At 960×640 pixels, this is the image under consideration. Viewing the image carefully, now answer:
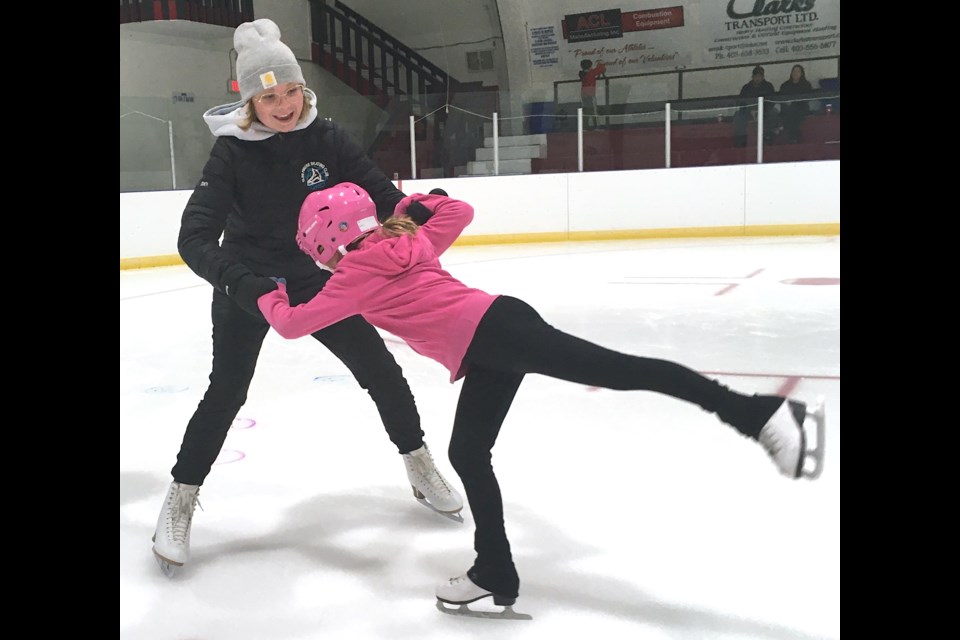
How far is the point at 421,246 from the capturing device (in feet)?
4.87

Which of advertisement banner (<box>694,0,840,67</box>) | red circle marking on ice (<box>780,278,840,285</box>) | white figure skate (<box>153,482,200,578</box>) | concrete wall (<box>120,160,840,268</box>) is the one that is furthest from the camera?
advertisement banner (<box>694,0,840,67</box>)

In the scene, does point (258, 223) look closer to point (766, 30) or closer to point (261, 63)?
point (261, 63)

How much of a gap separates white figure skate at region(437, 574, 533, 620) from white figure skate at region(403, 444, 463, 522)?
16.7 inches

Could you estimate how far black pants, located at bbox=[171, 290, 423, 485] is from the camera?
1.77 m

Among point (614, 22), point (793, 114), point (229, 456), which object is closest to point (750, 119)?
point (793, 114)

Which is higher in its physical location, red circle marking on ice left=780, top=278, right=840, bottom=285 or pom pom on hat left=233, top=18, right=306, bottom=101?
pom pom on hat left=233, top=18, right=306, bottom=101

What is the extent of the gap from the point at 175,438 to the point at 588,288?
314 centimetres

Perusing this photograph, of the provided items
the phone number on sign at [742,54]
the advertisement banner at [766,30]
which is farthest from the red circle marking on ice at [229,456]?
the phone number on sign at [742,54]

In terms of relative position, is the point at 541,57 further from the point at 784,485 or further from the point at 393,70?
the point at 784,485

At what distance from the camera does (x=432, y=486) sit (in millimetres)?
1924

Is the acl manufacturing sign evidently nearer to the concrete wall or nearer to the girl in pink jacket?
the concrete wall

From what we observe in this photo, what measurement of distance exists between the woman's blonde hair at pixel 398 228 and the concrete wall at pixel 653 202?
6694 millimetres

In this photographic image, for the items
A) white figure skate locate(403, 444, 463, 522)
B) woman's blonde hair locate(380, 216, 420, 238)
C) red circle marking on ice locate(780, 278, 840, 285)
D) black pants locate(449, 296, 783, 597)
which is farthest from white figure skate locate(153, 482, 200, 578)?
red circle marking on ice locate(780, 278, 840, 285)

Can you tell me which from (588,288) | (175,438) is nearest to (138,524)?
(175,438)
